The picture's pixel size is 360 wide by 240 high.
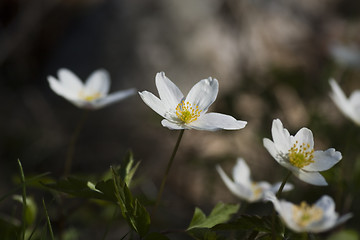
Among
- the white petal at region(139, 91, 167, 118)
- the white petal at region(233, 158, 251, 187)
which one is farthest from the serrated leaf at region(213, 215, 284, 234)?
the white petal at region(233, 158, 251, 187)

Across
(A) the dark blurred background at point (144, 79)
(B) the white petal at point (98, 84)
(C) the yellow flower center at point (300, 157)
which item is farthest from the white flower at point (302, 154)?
(A) the dark blurred background at point (144, 79)

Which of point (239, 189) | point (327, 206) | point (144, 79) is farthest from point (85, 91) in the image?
point (144, 79)

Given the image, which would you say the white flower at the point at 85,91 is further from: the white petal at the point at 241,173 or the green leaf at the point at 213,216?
the green leaf at the point at 213,216

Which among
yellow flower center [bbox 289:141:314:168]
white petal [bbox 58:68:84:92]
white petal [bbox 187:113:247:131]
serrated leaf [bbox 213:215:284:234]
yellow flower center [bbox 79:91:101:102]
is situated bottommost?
serrated leaf [bbox 213:215:284:234]

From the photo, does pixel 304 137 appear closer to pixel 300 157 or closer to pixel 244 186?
pixel 300 157

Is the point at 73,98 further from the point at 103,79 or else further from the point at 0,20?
the point at 0,20

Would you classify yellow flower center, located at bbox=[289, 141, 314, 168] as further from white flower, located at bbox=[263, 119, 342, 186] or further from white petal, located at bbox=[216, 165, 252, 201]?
white petal, located at bbox=[216, 165, 252, 201]

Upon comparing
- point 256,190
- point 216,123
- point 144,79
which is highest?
point 216,123
